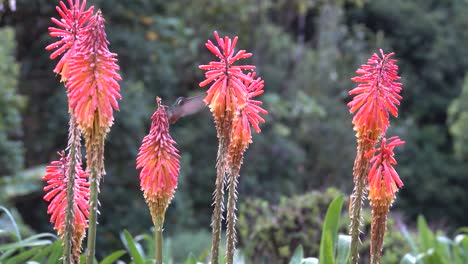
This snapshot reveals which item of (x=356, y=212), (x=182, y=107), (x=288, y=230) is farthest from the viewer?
(x=288, y=230)

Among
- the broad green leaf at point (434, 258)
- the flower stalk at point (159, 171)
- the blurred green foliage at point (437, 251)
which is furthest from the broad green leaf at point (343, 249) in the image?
the flower stalk at point (159, 171)

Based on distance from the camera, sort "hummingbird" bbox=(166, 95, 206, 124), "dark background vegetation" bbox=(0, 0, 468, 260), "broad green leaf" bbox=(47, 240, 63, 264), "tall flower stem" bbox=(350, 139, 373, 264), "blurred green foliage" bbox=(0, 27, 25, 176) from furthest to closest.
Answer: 1. "dark background vegetation" bbox=(0, 0, 468, 260)
2. "blurred green foliage" bbox=(0, 27, 25, 176)
3. "broad green leaf" bbox=(47, 240, 63, 264)
4. "hummingbird" bbox=(166, 95, 206, 124)
5. "tall flower stem" bbox=(350, 139, 373, 264)

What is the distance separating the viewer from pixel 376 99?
260cm

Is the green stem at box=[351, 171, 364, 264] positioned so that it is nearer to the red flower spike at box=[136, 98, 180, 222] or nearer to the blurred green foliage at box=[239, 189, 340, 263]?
the red flower spike at box=[136, 98, 180, 222]

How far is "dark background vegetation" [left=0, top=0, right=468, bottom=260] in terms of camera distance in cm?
1412

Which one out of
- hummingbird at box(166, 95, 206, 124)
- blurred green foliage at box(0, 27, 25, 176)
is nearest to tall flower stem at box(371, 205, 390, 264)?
hummingbird at box(166, 95, 206, 124)

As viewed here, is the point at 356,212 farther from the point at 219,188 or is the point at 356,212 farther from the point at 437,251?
the point at 437,251

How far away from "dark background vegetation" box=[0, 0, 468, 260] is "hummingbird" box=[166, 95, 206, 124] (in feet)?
21.8

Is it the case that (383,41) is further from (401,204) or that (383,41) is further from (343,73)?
(401,204)

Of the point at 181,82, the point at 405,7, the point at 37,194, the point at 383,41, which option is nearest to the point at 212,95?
the point at 37,194

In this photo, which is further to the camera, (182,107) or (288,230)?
(288,230)

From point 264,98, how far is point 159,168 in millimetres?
14621

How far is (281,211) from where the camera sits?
6.95 meters

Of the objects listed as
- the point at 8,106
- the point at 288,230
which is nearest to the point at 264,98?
the point at 8,106
